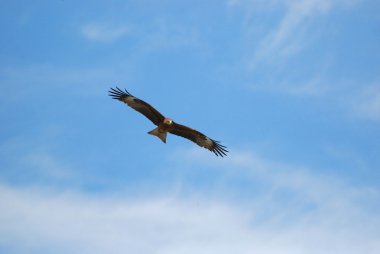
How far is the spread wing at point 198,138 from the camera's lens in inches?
810

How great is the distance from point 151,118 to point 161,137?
70cm

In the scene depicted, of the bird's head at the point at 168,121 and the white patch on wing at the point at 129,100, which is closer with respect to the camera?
the bird's head at the point at 168,121

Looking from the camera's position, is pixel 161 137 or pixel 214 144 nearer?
pixel 161 137

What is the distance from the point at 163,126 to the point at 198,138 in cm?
178

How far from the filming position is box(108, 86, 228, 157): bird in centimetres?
1994

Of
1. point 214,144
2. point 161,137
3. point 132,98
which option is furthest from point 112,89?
point 214,144

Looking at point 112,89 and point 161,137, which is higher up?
point 112,89

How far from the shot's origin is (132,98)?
2047cm

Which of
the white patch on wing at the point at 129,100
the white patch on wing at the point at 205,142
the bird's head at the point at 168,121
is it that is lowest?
the bird's head at the point at 168,121

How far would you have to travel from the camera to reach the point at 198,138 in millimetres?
21281

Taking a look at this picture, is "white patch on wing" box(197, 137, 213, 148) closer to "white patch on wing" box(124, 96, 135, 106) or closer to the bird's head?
the bird's head

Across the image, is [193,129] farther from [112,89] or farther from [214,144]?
[112,89]

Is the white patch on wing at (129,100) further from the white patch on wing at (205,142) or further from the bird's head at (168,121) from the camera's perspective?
the white patch on wing at (205,142)

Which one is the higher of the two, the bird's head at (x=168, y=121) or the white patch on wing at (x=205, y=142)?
the white patch on wing at (x=205, y=142)
